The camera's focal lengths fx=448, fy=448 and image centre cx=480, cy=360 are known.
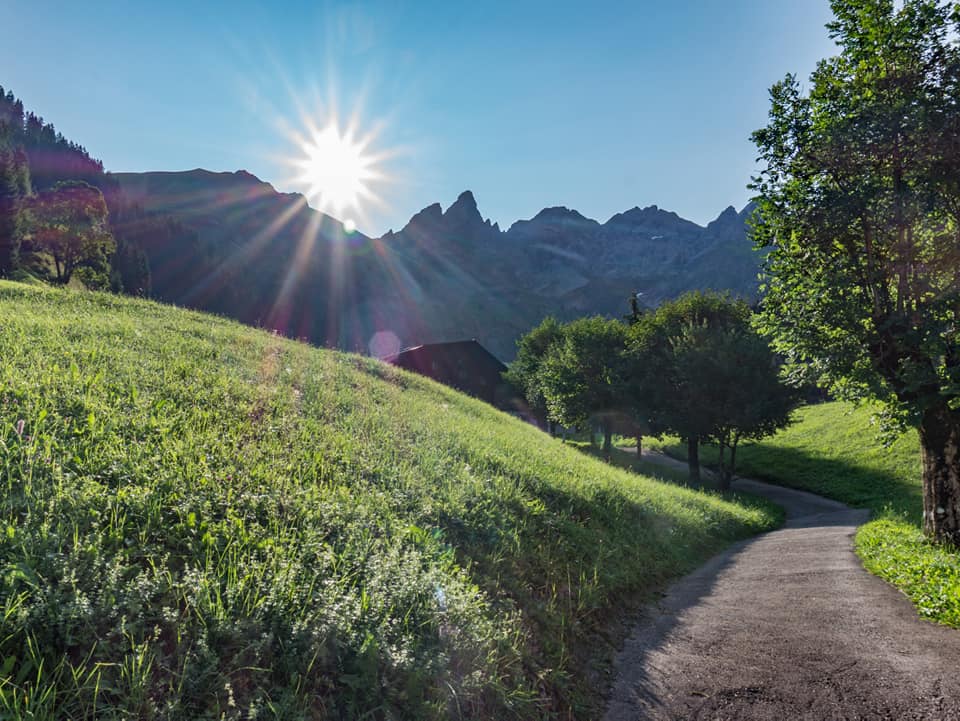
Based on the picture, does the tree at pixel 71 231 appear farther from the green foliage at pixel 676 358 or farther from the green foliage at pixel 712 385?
the green foliage at pixel 712 385

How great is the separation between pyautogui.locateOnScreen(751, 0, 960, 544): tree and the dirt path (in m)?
4.65

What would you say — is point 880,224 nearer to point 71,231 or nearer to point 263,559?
point 263,559

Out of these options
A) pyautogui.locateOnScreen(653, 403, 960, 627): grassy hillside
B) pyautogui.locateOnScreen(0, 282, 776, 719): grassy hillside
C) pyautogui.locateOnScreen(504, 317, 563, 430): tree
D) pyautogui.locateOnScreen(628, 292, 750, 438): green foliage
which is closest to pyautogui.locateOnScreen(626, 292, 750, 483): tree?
pyautogui.locateOnScreen(628, 292, 750, 438): green foliage

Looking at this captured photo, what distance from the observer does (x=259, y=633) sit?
3.65m

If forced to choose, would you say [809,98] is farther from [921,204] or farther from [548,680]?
[548,680]

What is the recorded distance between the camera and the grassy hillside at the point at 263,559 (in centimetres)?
323

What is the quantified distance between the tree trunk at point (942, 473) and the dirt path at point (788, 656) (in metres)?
3.61

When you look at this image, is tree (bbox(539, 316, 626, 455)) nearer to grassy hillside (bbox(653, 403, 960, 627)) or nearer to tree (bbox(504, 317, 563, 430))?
grassy hillside (bbox(653, 403, 960, 627))

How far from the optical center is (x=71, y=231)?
51.0 meters

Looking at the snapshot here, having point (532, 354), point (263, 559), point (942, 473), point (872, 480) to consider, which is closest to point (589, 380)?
point (532, 354)

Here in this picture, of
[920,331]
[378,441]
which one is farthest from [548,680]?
[920,331]

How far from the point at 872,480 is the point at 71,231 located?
77.7 m

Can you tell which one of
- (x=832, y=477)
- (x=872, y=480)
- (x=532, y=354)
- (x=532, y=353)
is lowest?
(x=832, y=477)

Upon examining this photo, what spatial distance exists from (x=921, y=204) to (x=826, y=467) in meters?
29.3
